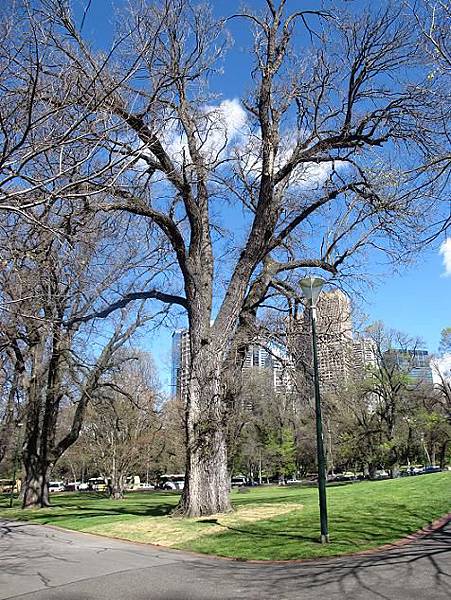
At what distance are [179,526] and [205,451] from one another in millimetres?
2240

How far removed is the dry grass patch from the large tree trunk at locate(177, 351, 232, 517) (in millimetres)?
463

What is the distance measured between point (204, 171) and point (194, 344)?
17.8 ft

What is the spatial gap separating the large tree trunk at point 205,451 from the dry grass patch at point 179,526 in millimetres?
463

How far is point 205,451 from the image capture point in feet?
48.7

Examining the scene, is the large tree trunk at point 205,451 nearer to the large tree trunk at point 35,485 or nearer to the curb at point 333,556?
the curb at point 333,556

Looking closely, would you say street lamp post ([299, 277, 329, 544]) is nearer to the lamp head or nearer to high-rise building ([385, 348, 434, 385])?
the lamp head

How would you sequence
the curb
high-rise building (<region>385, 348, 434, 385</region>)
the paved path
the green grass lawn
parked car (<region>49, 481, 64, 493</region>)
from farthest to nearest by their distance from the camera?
parked car (<region>49, 481, 64, 493</region>) → high-rise building (<region>385, 348, 434, 385</region>) → the green grass lawn → the curb → the paved path

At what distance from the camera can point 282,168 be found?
1680cm

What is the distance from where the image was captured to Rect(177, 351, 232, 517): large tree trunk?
47.9 ft

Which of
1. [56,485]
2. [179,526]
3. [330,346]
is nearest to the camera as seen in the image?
[179,526]

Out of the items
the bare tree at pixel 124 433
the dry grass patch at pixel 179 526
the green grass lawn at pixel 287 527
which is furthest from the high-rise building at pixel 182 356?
the bare tree at pixel 124 433

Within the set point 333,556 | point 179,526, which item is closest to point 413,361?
point 179,526

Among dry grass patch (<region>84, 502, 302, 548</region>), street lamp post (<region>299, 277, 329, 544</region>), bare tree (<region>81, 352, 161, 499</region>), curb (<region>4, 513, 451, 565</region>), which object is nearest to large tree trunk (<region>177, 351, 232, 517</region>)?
dry grass patch (<region>84, 502, 302, 548</region>)

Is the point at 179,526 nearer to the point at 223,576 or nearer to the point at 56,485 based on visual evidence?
the point at 223,576
